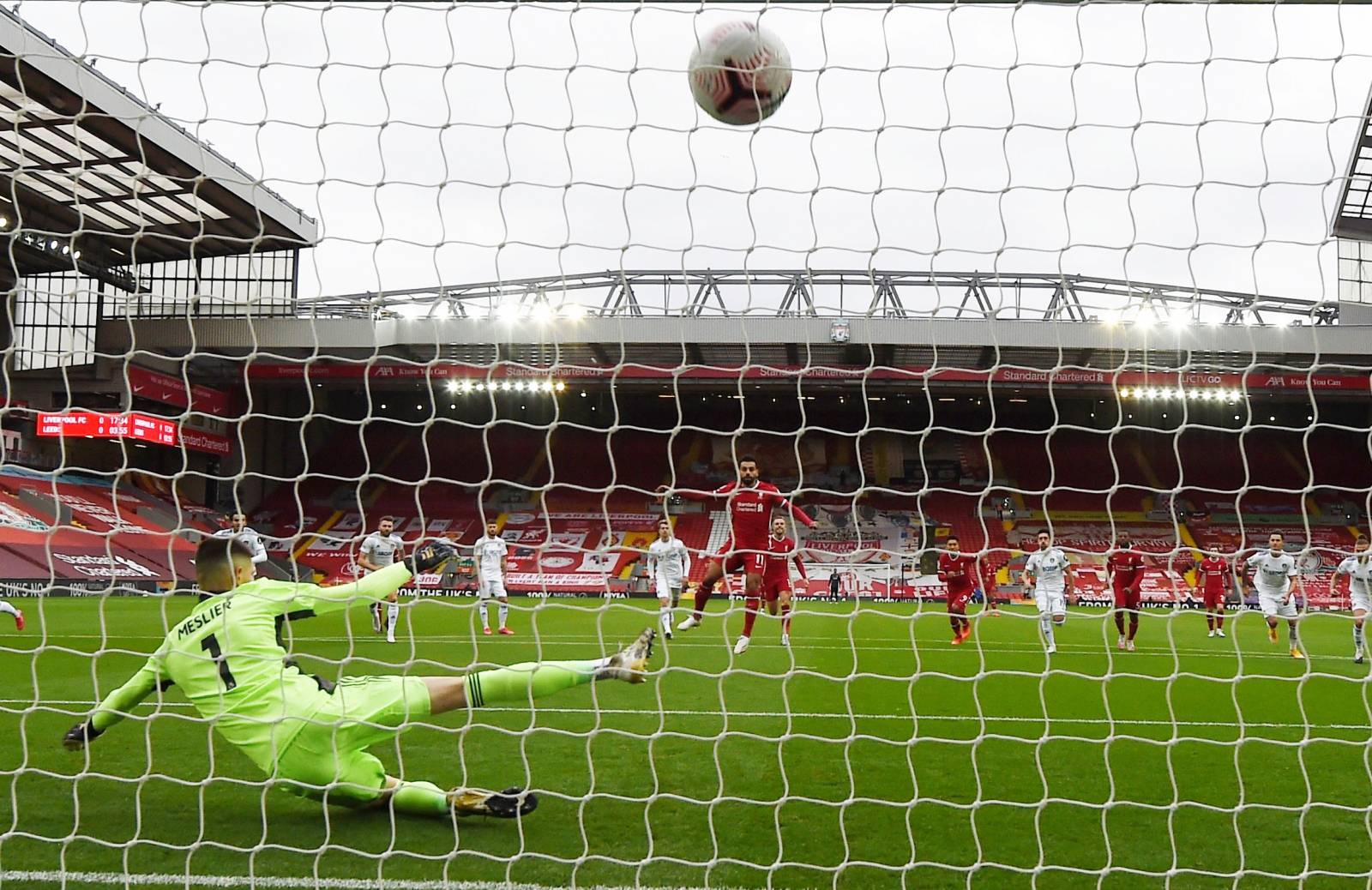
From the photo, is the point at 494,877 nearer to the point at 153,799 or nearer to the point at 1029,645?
the point at 153,799

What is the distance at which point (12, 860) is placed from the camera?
3785 millimetres

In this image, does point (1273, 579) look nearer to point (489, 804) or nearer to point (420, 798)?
point (489, 804)

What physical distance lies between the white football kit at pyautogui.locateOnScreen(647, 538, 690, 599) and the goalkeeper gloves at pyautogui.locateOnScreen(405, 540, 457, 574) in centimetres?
837

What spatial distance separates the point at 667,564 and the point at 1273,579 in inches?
282

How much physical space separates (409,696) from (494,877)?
0.80 m

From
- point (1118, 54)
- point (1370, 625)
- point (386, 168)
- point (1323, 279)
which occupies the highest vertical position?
point (1118, 54)

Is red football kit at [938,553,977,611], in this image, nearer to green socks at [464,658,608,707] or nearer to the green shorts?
green socks at [464,658,608,707]

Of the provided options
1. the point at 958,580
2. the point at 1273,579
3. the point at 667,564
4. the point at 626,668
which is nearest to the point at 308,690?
the point at 626,668

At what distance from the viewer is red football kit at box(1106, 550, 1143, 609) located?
12.2 meters

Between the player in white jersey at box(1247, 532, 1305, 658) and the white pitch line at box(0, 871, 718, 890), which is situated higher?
the player in white jersey at box(1247, 532, 1305, 658)

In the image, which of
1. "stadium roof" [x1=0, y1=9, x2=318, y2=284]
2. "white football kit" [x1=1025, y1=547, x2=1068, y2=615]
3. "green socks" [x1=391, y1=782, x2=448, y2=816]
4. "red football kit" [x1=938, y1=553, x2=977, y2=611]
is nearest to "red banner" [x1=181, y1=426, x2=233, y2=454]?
"stadium roof" [x1=0, y1=9, x2=318, y2=284]

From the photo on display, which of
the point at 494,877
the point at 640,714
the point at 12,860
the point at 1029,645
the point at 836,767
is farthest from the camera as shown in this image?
the point at 1029,645

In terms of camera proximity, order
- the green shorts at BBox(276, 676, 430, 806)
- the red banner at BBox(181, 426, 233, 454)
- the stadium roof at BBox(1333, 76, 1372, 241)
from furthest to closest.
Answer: the red banner at BBox(181, 426, 233, 454) → the stadium roof at BBox(1333, 76, 1372, 241) → the green shorts at BBox(276, 676, 430, 806)

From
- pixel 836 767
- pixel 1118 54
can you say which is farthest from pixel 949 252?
pixel 836 767
